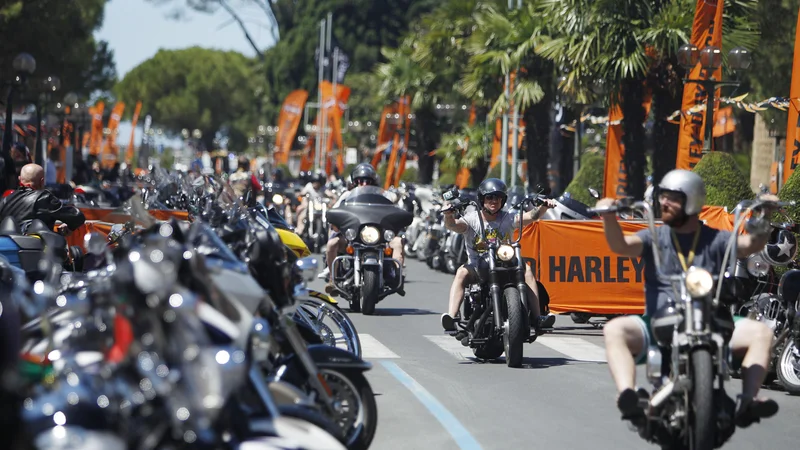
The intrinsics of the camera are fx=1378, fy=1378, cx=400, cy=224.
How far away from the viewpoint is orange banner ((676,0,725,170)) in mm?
22109

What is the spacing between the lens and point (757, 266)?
11938 millimetres

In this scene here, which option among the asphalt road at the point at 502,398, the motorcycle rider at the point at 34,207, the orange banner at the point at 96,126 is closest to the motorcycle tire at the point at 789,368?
the asphalt road at the point at 502,398

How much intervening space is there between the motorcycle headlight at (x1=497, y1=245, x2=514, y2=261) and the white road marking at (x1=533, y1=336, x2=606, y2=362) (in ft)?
5.70

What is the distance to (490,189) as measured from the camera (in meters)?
12.6

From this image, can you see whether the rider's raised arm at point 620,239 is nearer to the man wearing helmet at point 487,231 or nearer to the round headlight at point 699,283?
the round headlight at point 699,283

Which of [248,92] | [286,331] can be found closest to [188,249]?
[286,331]

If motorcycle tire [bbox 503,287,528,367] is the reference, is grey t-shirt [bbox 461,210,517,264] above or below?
above

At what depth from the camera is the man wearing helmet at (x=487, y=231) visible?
1221 centimetres

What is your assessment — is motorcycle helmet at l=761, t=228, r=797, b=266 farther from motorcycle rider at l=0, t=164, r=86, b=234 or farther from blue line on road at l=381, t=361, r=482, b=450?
motorcycle rider at l=0, t=164, r=86, b=234

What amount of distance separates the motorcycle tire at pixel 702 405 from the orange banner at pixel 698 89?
15.3 meters

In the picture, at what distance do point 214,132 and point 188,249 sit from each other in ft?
412

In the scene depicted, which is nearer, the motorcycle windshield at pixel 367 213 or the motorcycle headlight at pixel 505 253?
the motorcycle headlight at pixel 505 253

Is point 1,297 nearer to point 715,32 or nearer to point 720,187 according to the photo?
point 720,187

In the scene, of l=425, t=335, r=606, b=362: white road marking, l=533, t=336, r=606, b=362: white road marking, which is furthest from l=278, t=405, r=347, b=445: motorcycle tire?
l=533, t=336, r=606, b=362: white road marking
